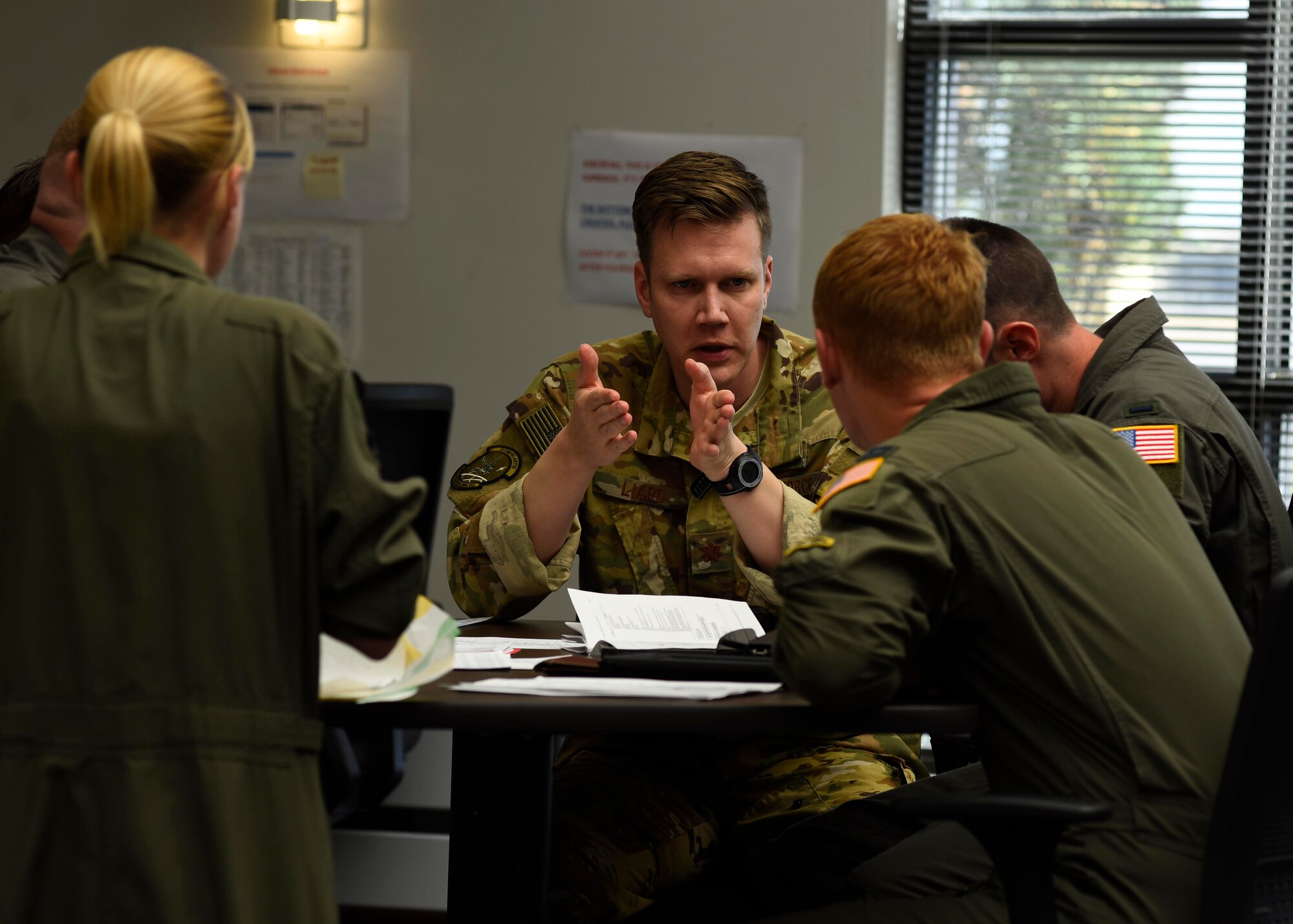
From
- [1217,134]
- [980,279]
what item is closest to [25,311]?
[980,279]

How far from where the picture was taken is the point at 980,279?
4.20 ft

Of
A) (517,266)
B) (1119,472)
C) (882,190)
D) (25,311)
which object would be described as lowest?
(1119,472)

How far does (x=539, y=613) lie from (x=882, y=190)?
1.29 m

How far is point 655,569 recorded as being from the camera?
6.16ft

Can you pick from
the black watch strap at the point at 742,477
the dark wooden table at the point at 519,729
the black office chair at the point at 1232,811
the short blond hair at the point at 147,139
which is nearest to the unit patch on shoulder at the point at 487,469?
the black watch strap at the point at 742,477

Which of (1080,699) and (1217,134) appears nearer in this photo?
(1080,699)

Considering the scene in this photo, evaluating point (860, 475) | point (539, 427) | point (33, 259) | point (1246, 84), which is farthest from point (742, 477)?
point (1246, 84)

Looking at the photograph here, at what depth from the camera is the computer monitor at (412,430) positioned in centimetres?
217

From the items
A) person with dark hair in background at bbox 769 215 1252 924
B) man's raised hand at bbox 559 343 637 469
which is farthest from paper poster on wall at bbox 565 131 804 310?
person with dark hair in background at bbox 769 215 1252 924

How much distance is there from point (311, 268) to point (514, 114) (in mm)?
631

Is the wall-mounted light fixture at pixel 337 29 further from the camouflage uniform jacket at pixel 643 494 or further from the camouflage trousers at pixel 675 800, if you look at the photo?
the camouflage trousers at pixel 675 800

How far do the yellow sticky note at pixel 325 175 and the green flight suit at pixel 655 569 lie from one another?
4.19 ft

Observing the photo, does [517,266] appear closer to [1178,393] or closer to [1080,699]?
[1178,393]

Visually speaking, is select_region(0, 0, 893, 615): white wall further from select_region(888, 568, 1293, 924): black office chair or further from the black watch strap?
select_region(888, 568, 1293, 924): black office chair
